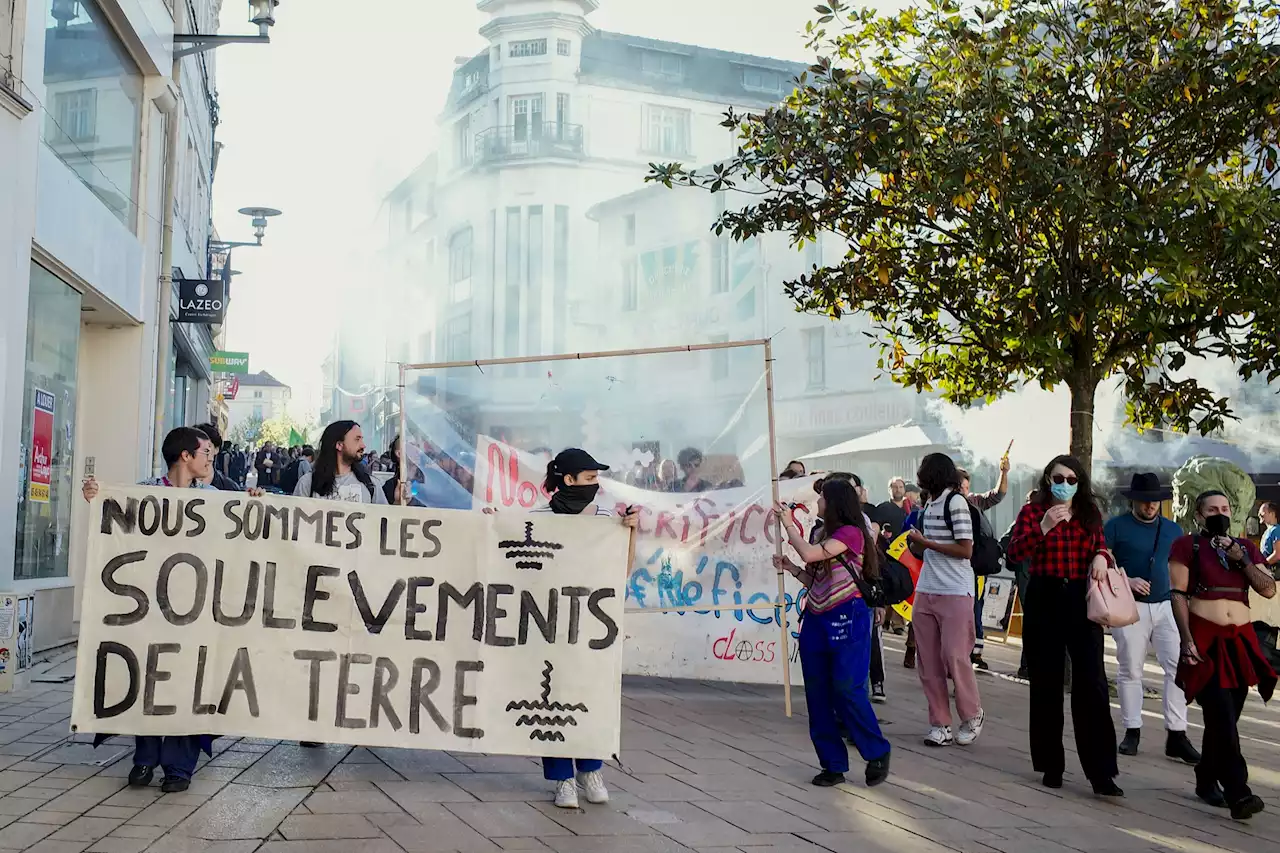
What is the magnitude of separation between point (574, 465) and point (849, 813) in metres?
2.03

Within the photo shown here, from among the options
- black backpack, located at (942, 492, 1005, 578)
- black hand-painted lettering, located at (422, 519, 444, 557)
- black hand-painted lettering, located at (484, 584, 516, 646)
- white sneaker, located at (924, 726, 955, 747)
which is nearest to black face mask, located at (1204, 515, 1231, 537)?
black backpack, located at (942, 492, 1005, 578)

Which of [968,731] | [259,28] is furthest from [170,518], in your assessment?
[259,28]

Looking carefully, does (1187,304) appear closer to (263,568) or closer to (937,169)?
(937,169)

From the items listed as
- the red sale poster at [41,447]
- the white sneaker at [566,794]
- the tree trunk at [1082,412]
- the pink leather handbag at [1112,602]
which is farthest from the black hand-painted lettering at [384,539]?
the tree trunk at [1082,412]

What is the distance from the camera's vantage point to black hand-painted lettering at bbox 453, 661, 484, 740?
6164 millimetres

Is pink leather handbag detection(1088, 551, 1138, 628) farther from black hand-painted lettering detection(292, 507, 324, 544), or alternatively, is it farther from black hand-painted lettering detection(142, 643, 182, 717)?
black hand-painted lettering detection(142, 643, 182, 717)

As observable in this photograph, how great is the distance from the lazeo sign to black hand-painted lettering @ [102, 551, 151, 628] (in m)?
10.6

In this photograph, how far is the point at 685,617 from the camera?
32.7 ft

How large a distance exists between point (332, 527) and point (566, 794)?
1691 mm

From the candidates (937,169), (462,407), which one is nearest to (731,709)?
(462,407)

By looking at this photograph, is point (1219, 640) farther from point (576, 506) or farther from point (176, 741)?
point (176, 741)

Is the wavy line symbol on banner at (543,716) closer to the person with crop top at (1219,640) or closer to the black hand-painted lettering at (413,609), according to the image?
the black hand-painted lettering at (413,609)

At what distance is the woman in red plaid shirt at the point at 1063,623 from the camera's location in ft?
22.5

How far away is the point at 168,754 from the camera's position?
603 centimetres
